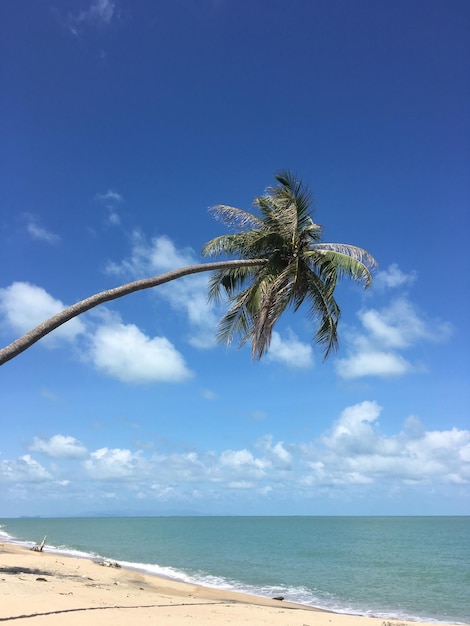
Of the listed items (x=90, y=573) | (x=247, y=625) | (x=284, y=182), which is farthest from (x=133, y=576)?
(x=284, y=182)

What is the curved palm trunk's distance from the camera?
30.0ft

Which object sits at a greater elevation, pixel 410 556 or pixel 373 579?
pixel 410 556

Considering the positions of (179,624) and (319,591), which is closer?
(179,624)

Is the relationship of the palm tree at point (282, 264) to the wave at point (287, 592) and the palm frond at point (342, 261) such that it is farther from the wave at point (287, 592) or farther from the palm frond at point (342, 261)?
the wave at point (287, 592)

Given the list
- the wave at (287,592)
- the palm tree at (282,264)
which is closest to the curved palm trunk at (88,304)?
the palm tree at (282,264)

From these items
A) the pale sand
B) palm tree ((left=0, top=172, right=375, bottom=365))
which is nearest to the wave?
the pale sand

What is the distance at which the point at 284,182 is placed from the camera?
48.4 feet

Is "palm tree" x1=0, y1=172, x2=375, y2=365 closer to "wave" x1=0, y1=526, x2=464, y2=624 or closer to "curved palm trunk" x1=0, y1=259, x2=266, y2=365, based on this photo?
"curved palm trunk" x1=0, y1=259, x2=266, y2=365

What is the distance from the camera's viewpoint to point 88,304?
10078 mm

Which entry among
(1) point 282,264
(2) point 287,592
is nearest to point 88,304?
(1) point 282,264

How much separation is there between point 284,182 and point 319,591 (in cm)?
1773

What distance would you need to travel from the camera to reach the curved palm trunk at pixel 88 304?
9133mm

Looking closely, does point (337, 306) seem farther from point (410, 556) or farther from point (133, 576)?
point (410, 556)

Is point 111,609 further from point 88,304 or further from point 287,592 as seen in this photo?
point 287,592
